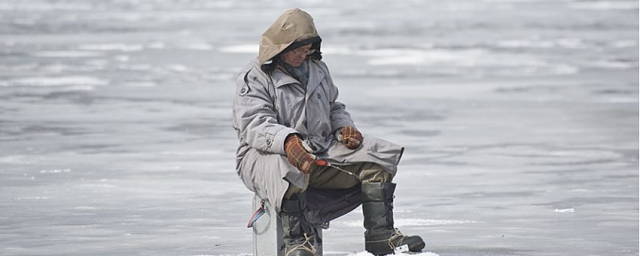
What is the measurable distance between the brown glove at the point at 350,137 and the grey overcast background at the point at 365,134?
638mm

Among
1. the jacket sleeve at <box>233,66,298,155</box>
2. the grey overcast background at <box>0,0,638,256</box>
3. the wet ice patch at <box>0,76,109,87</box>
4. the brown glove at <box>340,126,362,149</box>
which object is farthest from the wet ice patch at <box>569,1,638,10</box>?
the jacket sleeve at <box>233,66,298,155</box>

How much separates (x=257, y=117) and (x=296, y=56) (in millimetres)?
322

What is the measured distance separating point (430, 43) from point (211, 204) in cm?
1671

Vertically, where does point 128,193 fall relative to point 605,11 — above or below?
above

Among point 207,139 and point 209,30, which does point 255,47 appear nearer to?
point 209,30

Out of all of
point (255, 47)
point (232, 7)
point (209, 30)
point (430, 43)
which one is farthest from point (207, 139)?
point (232, 7)

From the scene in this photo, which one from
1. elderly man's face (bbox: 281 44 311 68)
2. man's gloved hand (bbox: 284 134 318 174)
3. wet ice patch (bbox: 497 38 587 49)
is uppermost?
elderly man's face (bbox: 281 44 311 68)

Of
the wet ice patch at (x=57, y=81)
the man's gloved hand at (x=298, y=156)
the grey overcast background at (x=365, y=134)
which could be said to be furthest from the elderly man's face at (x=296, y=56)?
the wet ice patch at (x=57, y=81)

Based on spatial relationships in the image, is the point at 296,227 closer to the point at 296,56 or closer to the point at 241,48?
the point at 296,56

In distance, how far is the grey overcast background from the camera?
690 centimetres

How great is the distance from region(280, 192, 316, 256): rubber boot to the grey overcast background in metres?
0.63

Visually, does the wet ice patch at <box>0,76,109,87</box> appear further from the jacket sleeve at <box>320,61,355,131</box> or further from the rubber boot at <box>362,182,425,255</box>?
the rubber boot at <box>362,182,425,255</box>

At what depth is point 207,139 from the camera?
11.1m

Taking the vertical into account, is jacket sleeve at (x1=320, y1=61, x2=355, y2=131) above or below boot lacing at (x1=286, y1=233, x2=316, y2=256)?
above
